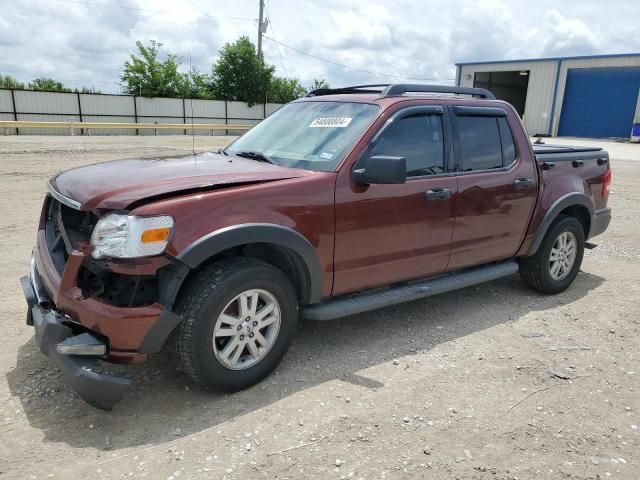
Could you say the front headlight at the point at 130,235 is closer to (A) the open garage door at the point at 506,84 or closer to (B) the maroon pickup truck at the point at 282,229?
(B) the maroon pickup truck at the point at 282,229

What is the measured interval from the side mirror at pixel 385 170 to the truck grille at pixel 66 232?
171cm

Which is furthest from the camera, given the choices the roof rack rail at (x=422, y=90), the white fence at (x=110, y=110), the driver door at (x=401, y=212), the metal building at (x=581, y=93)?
the metal building at (x=581, y=93)

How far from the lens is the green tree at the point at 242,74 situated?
3912 cm

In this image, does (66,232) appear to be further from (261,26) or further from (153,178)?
(261,26)

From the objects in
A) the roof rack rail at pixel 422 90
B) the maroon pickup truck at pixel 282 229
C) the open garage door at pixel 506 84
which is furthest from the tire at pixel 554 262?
the open garage door at pixel 506 84

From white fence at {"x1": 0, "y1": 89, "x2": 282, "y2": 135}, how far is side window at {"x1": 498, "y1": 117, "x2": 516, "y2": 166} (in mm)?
24773

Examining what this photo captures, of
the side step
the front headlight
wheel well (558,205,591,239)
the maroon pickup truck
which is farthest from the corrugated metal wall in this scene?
the front headlight

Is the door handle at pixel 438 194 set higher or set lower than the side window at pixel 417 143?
lower

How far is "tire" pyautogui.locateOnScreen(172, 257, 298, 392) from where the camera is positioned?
9.96ft

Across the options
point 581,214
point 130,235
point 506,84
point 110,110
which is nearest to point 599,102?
point 506,84

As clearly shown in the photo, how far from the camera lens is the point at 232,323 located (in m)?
3.20

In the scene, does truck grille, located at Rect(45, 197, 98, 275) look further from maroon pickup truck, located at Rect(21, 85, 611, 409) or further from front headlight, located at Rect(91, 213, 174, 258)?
front headlight, located at Rect(91, 213, 174, 258)

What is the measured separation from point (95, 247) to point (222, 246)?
0.67 metres

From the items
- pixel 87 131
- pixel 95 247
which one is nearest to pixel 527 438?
pixel 95 247
